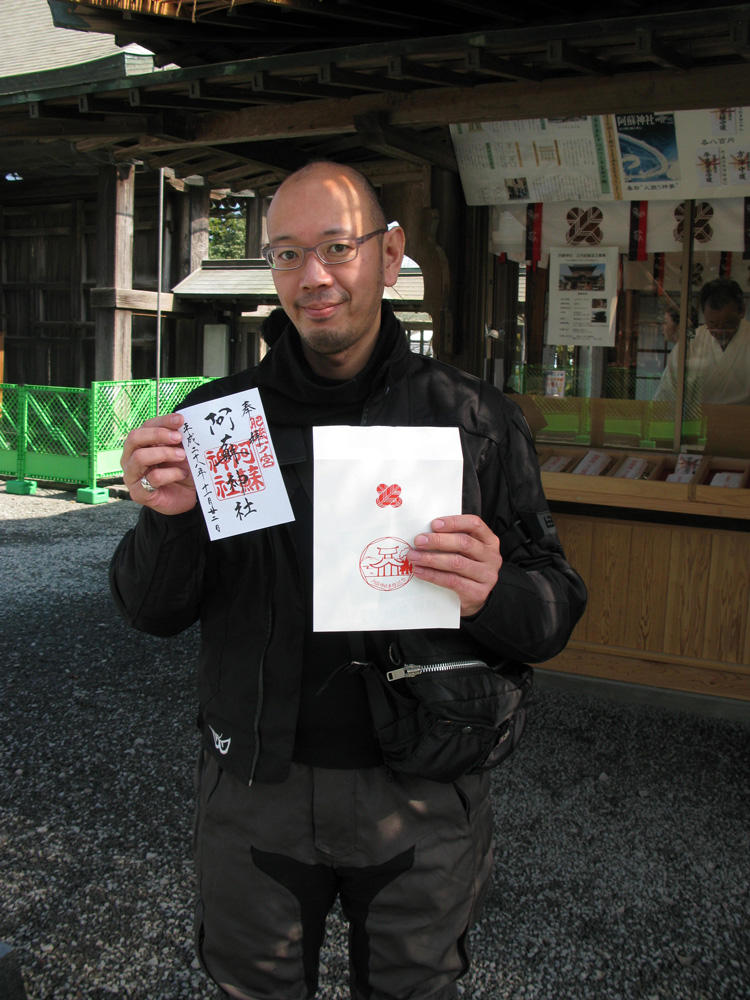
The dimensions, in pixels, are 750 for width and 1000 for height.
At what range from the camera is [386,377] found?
183 cm

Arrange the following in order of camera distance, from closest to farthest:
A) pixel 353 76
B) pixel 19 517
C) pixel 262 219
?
pixel 353 76 → pixel 19 517 → pixel 262 219

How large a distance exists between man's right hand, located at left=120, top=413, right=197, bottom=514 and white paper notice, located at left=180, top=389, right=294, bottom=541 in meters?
0.03

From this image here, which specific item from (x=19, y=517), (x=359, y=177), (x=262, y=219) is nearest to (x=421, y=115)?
(x=359, y=177)

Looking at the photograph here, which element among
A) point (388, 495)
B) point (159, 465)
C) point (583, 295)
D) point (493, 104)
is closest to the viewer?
point (388, 495)

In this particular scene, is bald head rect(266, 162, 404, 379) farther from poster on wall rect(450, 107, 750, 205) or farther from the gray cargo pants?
poster on wall rect(450, 107, 750, 205)

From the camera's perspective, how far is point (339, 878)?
1850 mm

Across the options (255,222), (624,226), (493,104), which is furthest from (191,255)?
(493,104)

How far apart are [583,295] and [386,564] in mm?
4138

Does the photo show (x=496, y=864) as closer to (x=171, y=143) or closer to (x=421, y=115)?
(x=421, y=115)

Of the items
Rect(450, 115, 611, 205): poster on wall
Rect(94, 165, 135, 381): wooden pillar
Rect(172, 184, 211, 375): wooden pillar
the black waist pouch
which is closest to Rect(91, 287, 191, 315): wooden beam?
Rect(94, 165, 135, 381): wooden pillar

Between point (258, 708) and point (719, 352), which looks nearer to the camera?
point (258, 708)

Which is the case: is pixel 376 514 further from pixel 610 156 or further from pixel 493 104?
pixel 610 156

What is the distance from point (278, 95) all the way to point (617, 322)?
224 centimetres

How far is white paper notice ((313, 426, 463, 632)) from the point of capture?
5.12ft
